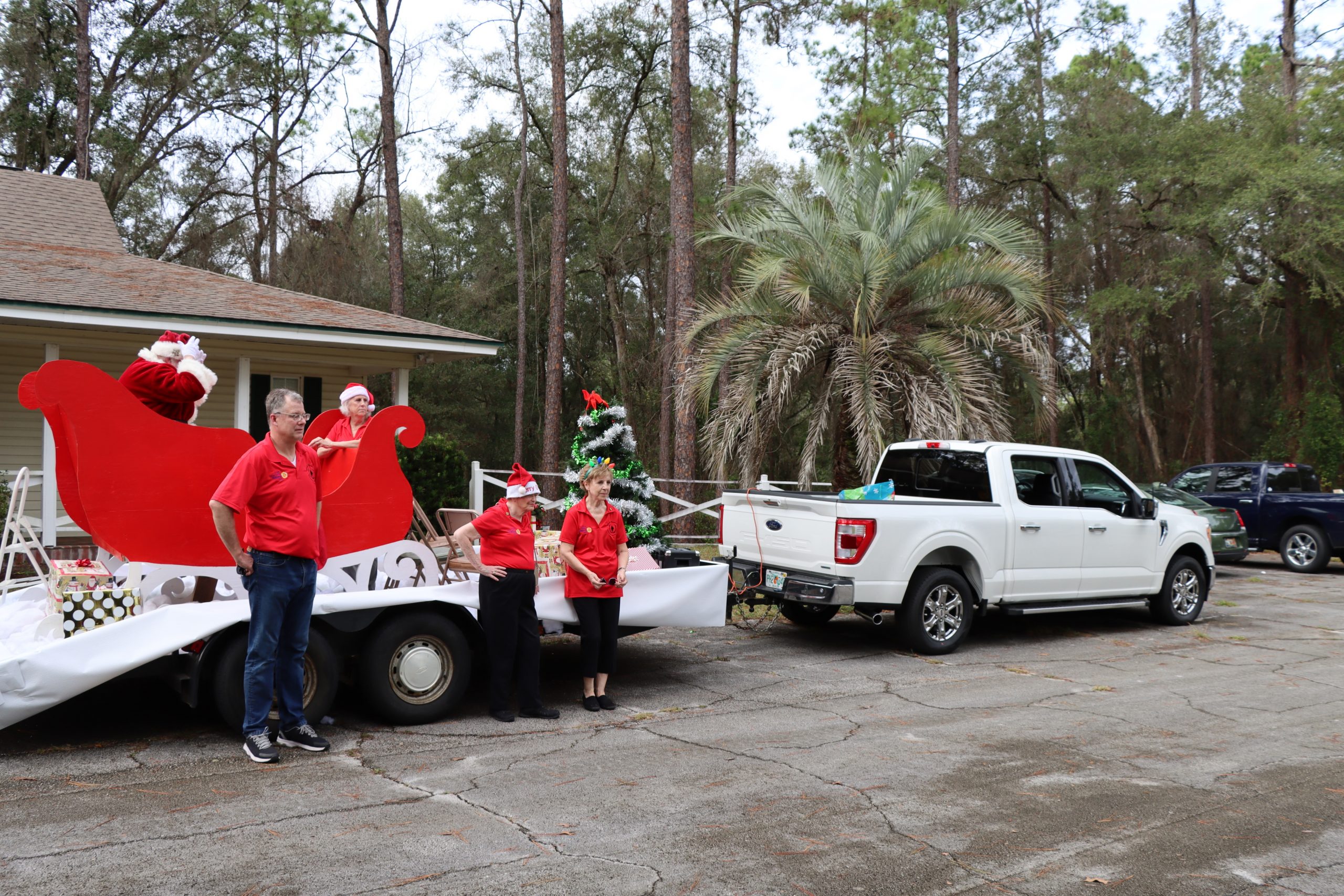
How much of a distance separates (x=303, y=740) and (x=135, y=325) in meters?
9.22

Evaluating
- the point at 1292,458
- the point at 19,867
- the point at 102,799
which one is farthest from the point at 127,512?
the point at 1292,458

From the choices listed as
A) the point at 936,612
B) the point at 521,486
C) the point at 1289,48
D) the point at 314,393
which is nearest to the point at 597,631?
the point at 521,486

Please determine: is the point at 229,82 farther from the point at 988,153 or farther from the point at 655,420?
the point at 988,153

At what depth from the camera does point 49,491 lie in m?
12.6

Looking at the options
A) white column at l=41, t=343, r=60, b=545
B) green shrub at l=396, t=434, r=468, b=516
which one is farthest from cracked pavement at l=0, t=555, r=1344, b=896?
green shrub at l=396, t=434, r=468, b=516

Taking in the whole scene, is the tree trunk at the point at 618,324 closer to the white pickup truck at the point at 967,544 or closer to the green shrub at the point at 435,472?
the green shrub at the point at 435,472

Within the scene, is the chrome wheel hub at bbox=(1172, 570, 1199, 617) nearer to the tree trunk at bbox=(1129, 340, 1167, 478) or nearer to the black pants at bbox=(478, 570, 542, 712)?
the black pants at bbox=(478, 570, 542, 712)

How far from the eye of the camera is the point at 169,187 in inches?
1270

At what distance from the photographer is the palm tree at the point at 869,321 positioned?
41.7ft

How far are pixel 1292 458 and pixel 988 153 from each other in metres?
13.8

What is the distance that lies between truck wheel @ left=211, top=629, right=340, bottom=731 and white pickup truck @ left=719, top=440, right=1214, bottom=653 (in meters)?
4.08

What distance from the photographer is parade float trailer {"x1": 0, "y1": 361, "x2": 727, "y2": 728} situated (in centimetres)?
548

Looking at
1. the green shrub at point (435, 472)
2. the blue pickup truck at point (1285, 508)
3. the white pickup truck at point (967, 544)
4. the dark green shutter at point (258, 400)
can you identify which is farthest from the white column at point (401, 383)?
the blue pickup truck at point (1285, 508)

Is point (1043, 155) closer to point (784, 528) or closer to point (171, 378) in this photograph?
point (784, 528)
